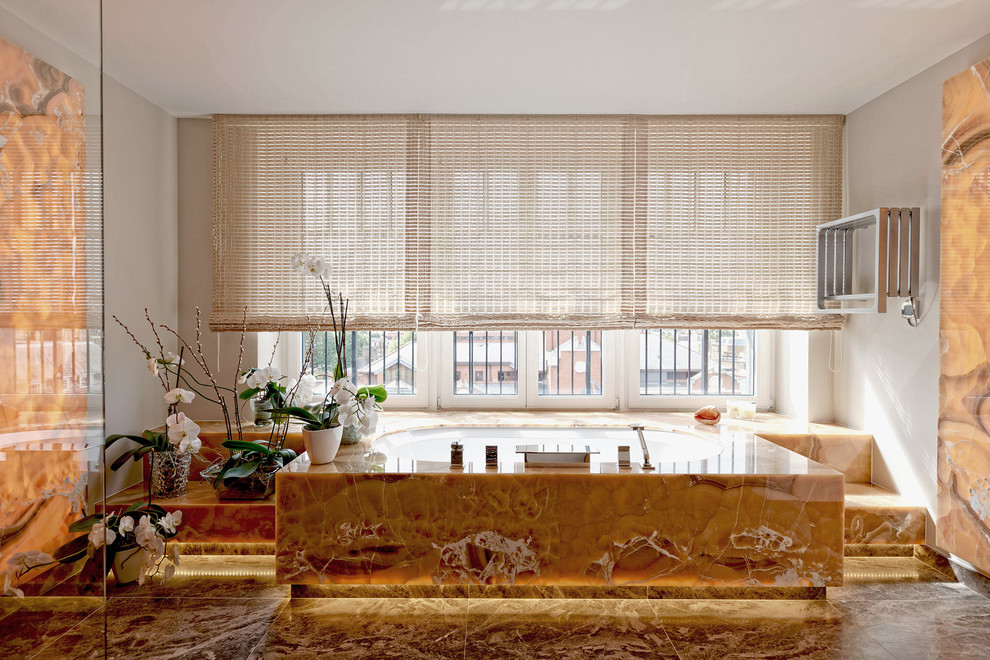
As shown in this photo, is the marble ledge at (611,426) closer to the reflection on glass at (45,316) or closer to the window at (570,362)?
the window at (570,362)

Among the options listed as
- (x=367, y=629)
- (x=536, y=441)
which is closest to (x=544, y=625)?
(x=367, y=629)

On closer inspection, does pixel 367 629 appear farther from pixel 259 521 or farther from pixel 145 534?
pixel 145 534

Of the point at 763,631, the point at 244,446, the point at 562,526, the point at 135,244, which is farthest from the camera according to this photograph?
the point at 135,244

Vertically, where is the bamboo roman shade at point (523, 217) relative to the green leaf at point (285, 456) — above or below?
above

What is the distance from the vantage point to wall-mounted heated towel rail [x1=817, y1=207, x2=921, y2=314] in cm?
247

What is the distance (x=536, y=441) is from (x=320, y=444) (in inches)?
43.8

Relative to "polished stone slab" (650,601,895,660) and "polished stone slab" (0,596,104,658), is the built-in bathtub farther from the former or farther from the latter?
"polished stone slab" (0,596,104,658)

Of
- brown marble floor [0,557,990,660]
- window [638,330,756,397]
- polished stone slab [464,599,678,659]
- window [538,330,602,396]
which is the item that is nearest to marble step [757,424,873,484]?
brown marble floor [0,557,990,660]

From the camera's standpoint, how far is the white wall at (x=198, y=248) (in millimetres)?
3203

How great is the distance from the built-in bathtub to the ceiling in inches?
62.3

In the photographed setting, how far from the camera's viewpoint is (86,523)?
0.82 metres

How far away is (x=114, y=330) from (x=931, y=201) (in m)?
3.52

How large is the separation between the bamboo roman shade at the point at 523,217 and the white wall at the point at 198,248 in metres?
0.11

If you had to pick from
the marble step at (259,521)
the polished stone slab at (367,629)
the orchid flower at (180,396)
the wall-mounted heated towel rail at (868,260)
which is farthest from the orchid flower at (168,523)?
the wall-mounted heated towel rail at (868,260)
